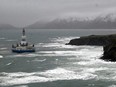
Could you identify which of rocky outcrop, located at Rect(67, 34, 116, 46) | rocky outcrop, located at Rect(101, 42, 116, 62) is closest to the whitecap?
rocky outcrop, located at Rect(101, 42, 116, 62)

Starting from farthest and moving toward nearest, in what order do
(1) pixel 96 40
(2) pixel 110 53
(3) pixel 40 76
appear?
1. (1) pixel 96 40
2. (2) pixel 110 53
3. (3) pixel 40 76

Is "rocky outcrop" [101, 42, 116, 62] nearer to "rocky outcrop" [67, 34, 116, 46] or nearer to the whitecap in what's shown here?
the whitecap

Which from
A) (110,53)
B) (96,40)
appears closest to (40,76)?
(110,53)

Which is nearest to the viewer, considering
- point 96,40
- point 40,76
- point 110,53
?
point 40,76

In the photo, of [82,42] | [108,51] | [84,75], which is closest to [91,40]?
[82,42]

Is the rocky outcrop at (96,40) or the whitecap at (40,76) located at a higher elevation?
the rocky outcrop at (96,40)

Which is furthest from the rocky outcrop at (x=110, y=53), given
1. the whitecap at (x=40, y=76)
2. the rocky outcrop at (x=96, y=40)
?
the rocky outcrop at (x=96, y=40)

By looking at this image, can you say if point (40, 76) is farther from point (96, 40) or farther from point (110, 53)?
point (96, 40)

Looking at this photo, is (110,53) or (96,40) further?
(96,40)

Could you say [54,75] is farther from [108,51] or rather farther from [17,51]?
[17,51]

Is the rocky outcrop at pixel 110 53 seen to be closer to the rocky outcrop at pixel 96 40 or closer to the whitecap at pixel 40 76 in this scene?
the whitecap at pixel 40 76

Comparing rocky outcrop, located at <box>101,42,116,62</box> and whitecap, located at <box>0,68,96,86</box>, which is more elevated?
rocky outcrop, located at <box>101,42,116,62</box>

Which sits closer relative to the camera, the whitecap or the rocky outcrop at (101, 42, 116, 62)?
the whitecap

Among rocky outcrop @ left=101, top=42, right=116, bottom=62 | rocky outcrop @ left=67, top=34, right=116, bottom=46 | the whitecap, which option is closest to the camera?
the whitecap
